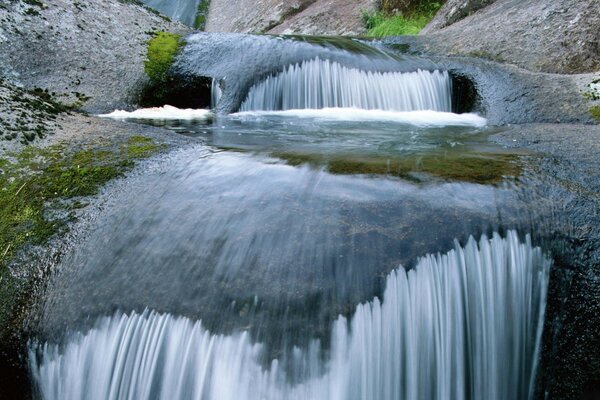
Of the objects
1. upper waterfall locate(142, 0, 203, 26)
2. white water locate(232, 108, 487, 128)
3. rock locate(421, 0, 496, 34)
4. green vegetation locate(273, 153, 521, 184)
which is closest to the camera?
green vegetation locate(273, 153, 521, 184)

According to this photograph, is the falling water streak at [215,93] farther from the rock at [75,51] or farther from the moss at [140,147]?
the moss at [140,147]

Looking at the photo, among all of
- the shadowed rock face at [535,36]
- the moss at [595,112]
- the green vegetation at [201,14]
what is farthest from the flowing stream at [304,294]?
the green vegetation at [201,14]

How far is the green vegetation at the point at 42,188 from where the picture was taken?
3186 millimetres

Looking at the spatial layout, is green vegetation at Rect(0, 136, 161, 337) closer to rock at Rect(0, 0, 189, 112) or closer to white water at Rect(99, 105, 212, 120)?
white water at Rect(99, 105, 212, 120)

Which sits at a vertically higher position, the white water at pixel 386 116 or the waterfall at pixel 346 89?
the waterfall at pixel 346 89

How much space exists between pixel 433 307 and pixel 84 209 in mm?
2289

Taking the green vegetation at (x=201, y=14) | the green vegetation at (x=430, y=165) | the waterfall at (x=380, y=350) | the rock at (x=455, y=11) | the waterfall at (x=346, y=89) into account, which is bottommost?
the waterfall at (x=380, y=350)

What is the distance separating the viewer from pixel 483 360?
3035 millimetres

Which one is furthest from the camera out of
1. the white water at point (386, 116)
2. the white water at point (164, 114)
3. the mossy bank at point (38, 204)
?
the white water at point (164, 114)

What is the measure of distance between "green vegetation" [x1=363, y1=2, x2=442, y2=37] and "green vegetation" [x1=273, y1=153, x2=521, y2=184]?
963cm

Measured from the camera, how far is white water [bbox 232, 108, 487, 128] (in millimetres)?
6965

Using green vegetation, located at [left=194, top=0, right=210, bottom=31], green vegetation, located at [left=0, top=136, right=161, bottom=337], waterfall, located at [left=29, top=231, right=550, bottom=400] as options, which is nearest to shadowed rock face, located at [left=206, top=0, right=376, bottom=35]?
green vegetation, located at [left=194, top=0, right=210, bottom=31]

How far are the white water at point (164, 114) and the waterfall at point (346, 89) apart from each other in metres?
0.66

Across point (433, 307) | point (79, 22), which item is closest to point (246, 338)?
point (433, 307)
